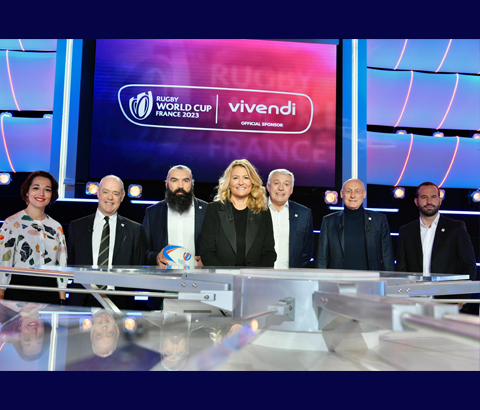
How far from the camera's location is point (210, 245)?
2.91 metres

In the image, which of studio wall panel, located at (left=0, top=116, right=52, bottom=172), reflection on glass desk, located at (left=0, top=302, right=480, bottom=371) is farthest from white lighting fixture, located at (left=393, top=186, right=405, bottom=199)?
reflection on glass desk, located at (left=0, top=302, right=480, bottom=371)

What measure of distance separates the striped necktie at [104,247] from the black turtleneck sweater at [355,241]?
1.78 m

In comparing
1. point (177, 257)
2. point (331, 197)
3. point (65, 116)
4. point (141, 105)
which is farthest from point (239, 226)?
point (65, 116)

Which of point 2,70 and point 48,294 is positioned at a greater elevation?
point 2,70

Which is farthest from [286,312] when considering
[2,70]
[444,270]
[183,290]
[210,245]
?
[2,70]

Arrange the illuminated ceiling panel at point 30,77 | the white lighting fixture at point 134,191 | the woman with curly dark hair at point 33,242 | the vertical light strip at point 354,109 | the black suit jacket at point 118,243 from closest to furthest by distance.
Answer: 1. the woman with curly dark hair at point 33,242
2. the black suit jacket at point 118,243
3. the white lighting fixture at point 134,191
4. the illuminated ceiling panel at point 30,77
5. the vertical light strip at point 354,109

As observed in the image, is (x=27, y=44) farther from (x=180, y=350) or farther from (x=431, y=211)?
(x=180, y=350)

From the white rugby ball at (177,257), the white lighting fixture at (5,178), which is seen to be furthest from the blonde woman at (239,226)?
the white lighting fixture at (5,178)

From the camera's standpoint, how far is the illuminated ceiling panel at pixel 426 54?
5.81 m

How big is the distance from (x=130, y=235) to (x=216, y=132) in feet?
7.71

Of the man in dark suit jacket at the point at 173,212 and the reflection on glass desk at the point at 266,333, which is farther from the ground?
the man in dark suit jacket at the point at 173,212

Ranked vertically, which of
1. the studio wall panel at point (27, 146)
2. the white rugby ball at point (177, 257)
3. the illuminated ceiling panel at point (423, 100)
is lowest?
the white rugby ball at point (177, 257)

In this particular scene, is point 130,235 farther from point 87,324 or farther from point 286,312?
point 286,312

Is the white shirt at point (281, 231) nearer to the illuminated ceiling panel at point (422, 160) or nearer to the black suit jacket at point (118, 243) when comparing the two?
the black suit jacket at point (118, 243)
